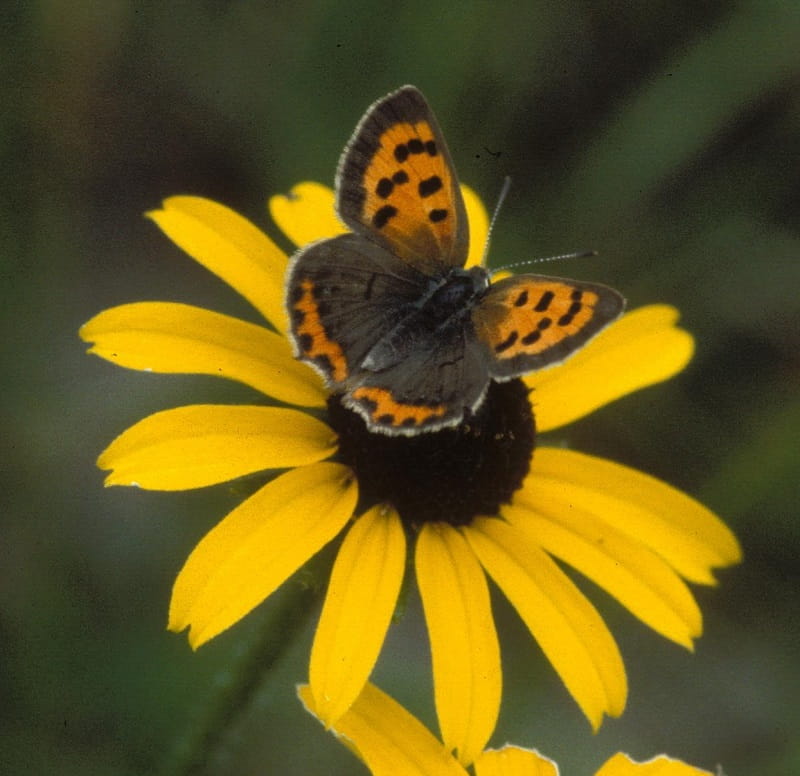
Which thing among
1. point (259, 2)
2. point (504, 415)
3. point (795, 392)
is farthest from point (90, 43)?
point (795, 392)

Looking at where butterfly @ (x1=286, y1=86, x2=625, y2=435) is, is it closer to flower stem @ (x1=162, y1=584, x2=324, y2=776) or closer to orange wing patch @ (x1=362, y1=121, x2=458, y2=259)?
orange wing patch @ (x1=362, y1=121, x2=458, y2=259)

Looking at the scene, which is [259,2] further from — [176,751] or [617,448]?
[176,751]

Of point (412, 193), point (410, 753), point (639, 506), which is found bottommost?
point (410, 753)

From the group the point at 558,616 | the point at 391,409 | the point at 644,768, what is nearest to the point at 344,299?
the point at 391,409

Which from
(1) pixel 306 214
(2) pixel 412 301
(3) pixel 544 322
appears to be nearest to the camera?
(3) pixel 544 322

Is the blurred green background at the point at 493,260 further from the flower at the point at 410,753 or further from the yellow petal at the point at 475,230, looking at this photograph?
the flower at the point at 410,753

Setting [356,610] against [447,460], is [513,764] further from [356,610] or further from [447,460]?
[447,460]
